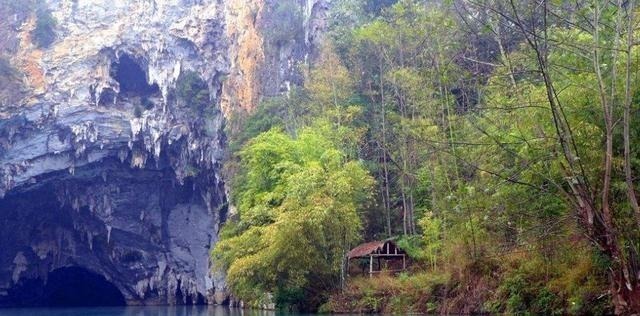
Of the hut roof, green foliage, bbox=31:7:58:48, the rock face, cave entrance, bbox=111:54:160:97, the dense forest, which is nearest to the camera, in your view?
the dense forest

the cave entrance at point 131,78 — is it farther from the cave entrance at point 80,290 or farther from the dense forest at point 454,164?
the cave entrance at point 80,290

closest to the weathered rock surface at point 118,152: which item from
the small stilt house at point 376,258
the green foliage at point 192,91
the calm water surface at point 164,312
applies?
the green foliage at point 192,91

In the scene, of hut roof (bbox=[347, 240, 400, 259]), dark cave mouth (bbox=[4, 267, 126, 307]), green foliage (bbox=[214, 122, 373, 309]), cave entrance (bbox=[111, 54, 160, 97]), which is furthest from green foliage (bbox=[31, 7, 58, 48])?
hut roof (bbox=[347, 240, 400, 259])

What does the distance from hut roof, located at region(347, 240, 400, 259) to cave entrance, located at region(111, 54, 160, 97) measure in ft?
57.2

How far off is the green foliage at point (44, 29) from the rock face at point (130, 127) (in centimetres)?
37

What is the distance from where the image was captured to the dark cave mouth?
1581 inches

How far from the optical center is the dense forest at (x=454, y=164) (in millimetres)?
8305

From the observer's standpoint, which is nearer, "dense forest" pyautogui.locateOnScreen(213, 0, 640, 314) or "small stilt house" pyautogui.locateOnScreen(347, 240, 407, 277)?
"dense forest" pyautogui.locateOnScreen(213, 0, 640, 314)

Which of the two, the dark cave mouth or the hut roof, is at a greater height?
the hut roof

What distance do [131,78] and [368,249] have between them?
19.6m

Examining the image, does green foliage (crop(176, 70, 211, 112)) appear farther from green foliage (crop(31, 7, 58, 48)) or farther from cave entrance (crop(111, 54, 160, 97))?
green foliage (crop(31, 7, 58, 48))

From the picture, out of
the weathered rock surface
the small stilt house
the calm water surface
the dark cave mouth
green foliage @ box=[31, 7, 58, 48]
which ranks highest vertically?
green foliage @ box=[31, 7, 58, 48]

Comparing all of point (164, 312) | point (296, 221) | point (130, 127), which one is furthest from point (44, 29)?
point (296, 221)

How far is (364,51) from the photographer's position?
94.5 ft
